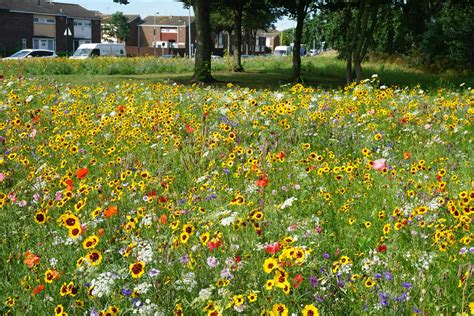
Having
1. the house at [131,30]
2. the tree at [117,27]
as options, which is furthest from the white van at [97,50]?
the house at [131,30]

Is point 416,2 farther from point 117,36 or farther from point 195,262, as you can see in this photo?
point 117,36

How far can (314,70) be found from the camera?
1179 inches

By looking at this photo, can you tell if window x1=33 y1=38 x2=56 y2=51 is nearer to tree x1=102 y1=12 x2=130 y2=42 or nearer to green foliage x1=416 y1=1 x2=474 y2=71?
tree x1=102 y1=12 x2=130 y2=42

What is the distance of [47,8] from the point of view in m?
75.3

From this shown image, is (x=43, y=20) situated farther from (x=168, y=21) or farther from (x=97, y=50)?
(x=168, y=21)

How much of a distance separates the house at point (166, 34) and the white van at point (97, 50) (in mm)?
53460

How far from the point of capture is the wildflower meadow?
2488mm

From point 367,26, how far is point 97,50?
2912cm

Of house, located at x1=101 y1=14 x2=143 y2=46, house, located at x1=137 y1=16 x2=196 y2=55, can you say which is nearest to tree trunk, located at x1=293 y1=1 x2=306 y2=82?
house, located at x1=137 y1=16 x2=196 y2=55

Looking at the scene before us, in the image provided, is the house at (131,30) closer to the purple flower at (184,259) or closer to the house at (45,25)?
the house at (45,25)

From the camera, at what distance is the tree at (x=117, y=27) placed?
97562 mm

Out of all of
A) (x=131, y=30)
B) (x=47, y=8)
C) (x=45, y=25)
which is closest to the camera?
(x=45, y=25)

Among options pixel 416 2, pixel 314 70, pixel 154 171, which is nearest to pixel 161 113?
pixel 154 171

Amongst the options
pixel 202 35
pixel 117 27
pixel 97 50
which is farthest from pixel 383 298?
pixel 117 27
